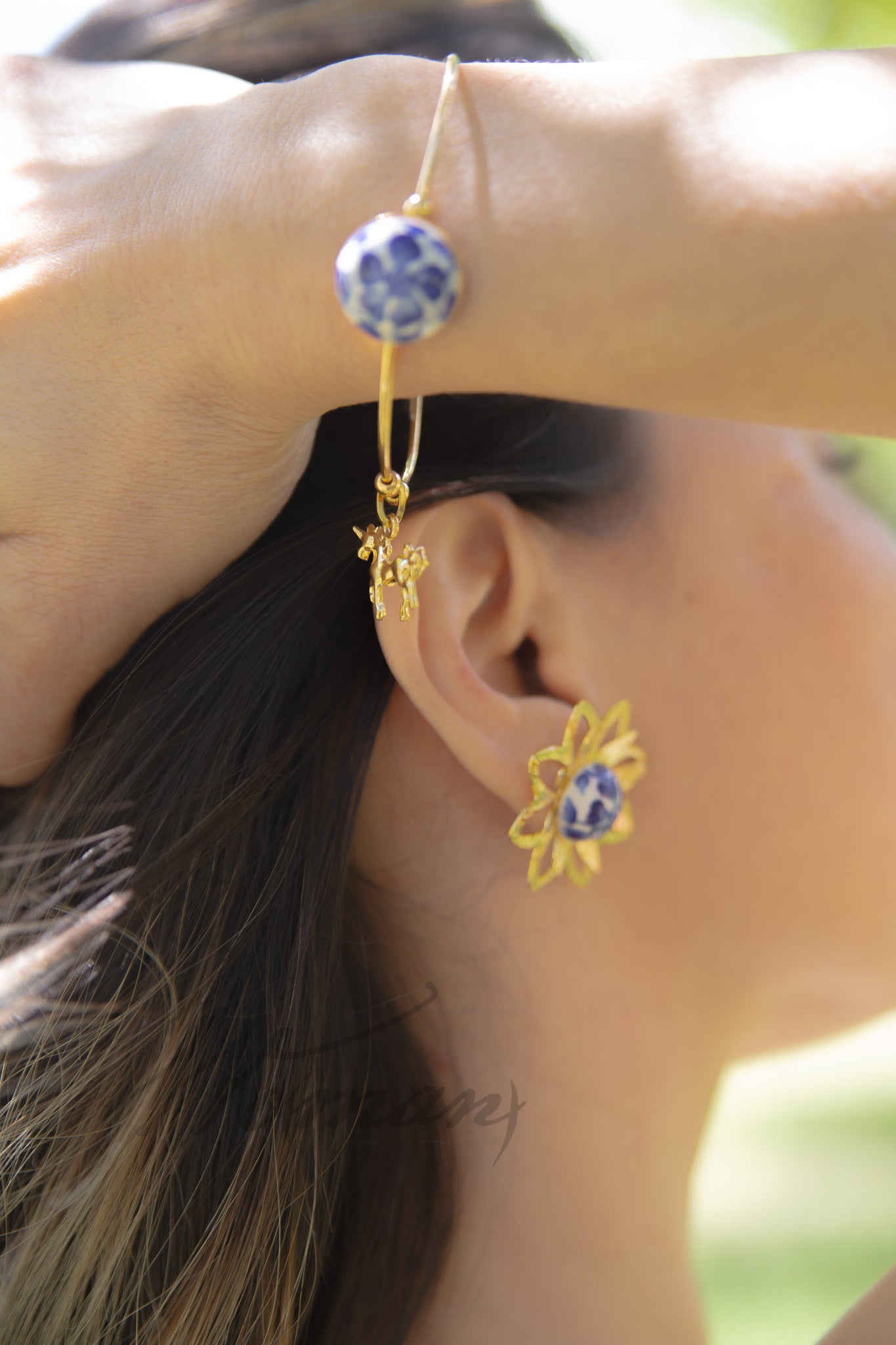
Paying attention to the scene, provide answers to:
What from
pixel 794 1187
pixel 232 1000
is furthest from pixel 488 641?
pixel 794 1187

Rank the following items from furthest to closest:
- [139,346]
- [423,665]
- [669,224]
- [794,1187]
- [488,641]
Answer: [794,1187], [488,641], [423,665], [139,346], [669,224]

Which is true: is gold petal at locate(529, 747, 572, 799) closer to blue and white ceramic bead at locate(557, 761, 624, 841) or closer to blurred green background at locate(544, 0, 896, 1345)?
blue and white ceramic bead at locate(557, 761, 624, 841)

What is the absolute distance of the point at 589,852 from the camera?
1.11 m

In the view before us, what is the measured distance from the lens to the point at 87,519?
2.93ft

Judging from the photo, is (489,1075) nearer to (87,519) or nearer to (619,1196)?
(619,1196)

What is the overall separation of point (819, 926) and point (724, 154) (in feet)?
3.02

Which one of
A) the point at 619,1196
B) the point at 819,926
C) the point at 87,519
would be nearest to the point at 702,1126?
the point at 619,1196

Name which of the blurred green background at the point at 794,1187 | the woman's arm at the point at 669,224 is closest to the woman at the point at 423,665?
the woman's arm at the point at 669,224

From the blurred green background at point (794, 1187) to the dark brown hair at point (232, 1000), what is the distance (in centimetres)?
222

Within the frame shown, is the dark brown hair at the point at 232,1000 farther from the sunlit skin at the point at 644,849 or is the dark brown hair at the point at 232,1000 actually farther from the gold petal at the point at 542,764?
the gold petal at the point at 542,764

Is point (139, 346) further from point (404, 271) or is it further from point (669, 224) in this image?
point (669, 224)

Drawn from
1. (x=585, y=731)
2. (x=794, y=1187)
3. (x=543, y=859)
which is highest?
(x=585, y=731)

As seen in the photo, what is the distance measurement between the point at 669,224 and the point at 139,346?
413 mm

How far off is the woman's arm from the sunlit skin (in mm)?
396
